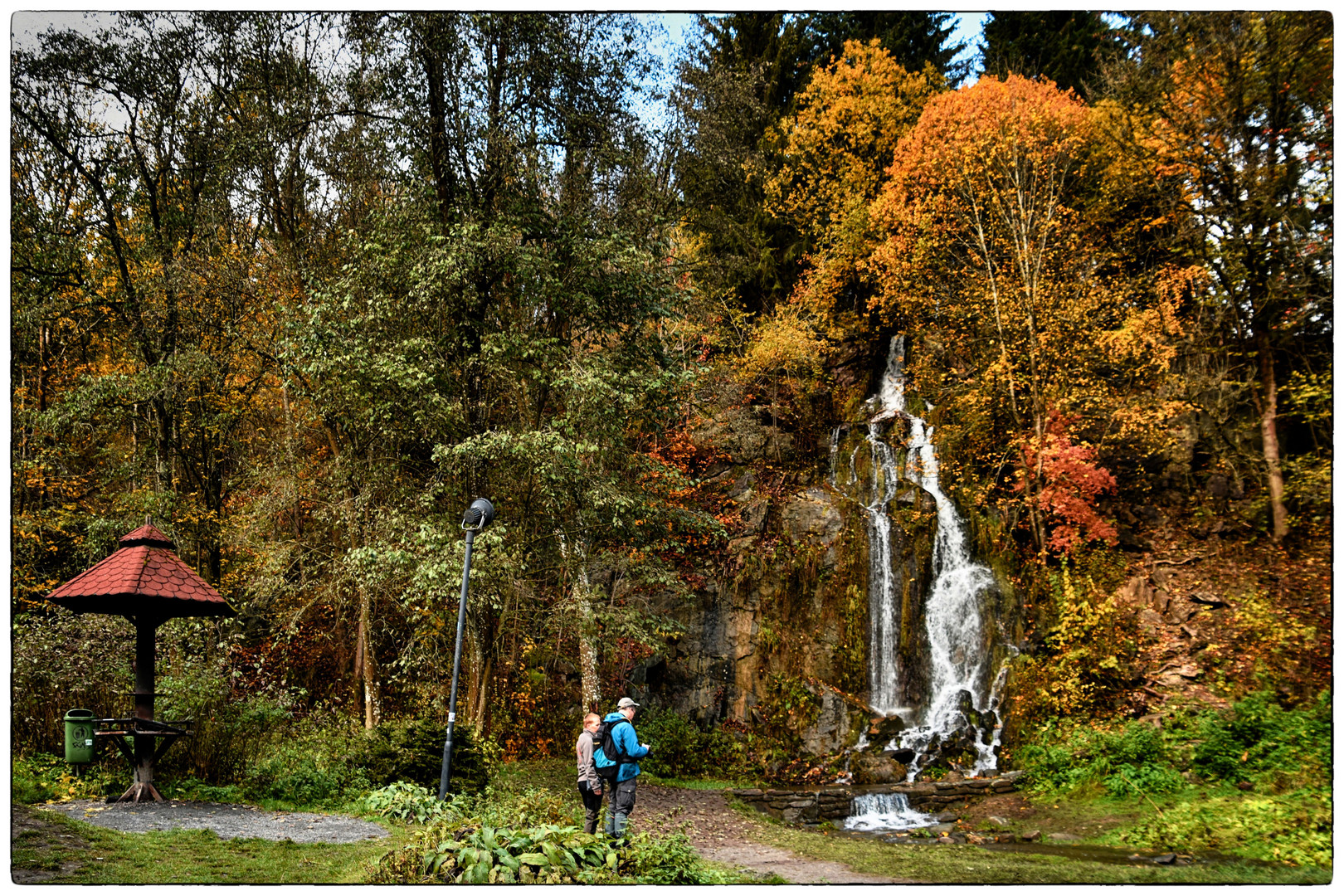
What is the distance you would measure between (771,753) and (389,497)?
22.5ft

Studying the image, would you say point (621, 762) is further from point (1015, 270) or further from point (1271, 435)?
point (1015, 270)

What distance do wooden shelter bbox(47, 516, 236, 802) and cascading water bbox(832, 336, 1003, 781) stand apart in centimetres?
927

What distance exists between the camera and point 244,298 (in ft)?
37.9

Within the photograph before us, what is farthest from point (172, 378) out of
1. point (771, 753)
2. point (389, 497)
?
point (771, 753)

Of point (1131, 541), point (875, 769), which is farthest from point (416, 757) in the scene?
point (1131, 541)

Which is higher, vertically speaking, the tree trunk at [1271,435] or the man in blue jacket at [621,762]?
the tree trunk at [1271,435]

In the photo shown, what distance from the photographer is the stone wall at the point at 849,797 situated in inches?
409

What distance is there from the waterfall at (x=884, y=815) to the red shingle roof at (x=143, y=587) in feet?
25.7

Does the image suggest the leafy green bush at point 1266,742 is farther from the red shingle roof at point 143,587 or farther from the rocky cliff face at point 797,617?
the red shingle roof at point 143,587

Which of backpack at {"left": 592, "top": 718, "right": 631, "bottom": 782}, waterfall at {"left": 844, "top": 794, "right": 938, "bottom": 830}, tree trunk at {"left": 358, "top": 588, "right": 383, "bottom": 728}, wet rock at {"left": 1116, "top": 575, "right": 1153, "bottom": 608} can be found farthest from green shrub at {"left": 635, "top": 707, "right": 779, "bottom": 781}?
backpack at {"left": 592, "top": 718, "right": 631, "bottom": 782}

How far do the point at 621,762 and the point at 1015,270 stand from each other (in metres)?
11.0

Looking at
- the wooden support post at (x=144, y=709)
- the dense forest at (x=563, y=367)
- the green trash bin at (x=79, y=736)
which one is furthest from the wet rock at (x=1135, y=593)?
the green trash bin at (x=79, y=736)

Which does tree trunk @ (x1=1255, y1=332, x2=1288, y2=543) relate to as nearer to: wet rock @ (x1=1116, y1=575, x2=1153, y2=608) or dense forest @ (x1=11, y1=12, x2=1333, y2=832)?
dense forest @ (x1=11, y1=12, x2=1333, y2=832)

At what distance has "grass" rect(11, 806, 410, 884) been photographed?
5.02m
